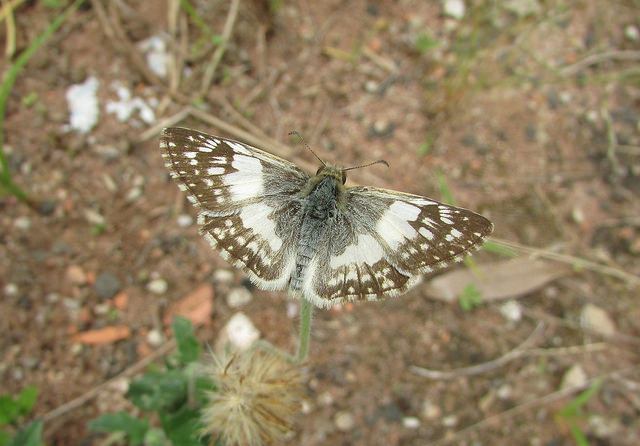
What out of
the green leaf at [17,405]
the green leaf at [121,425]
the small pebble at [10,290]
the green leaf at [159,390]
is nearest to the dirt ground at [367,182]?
the small pebble at [10,290]

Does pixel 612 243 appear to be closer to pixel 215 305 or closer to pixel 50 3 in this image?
pixel 215 305

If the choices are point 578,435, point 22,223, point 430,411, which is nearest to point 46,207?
point 22,223

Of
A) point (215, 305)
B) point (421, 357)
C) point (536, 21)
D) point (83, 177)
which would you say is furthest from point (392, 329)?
point (536, 21)

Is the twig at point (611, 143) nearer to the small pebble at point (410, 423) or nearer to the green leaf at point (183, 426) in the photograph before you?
the small pebble at point (410, 423)

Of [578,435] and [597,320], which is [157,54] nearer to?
[597,320]

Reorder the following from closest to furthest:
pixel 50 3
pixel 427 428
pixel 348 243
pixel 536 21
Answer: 1. pixel 348 243
2. pixel 427 428
3. pixel 50 3
4. pixel 536 21

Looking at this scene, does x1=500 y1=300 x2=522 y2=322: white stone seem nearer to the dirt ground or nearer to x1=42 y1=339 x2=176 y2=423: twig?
the dirt ground
